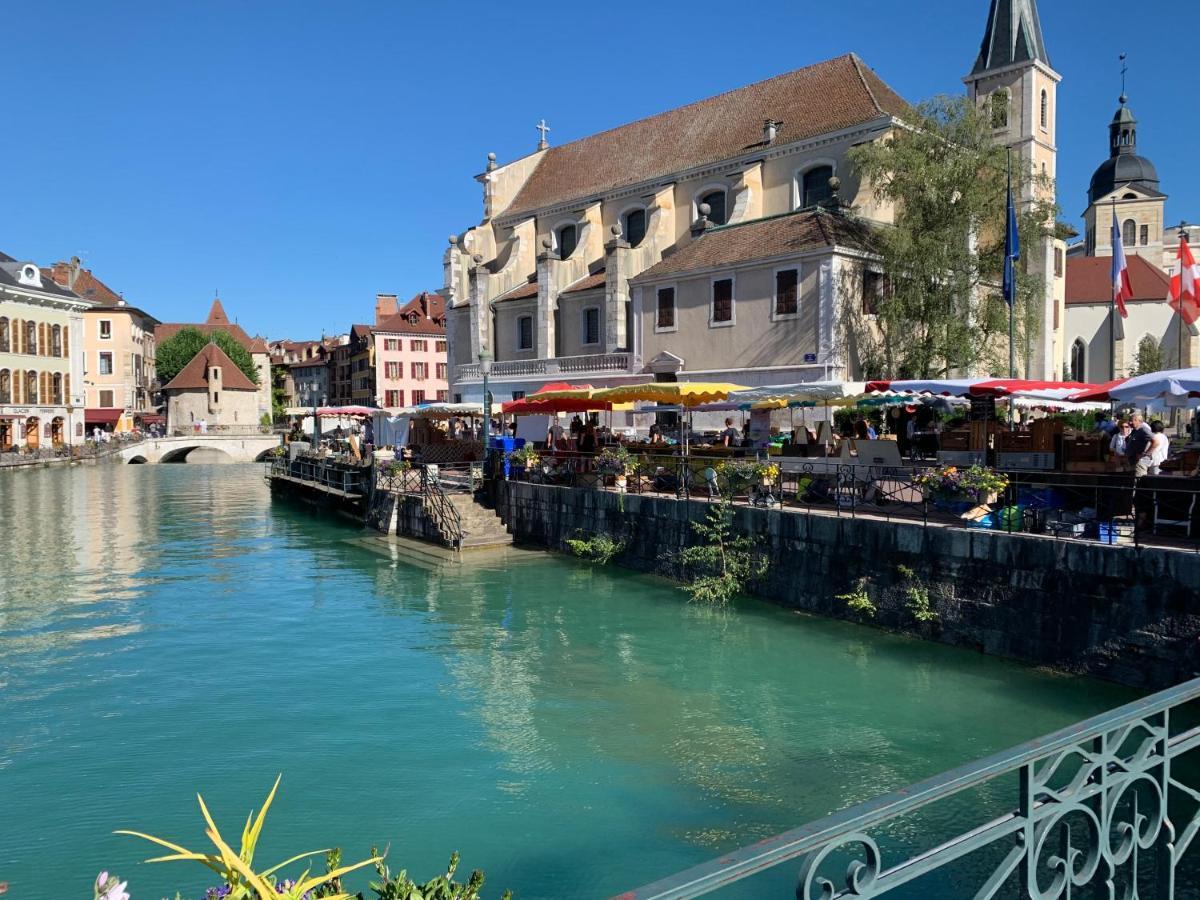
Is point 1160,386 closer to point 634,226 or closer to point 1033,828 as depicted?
point 1033,828

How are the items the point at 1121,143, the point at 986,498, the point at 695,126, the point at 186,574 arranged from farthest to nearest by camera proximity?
the point at 1121,143
the point at 695,126
the point at 186,574
the point at 986,498

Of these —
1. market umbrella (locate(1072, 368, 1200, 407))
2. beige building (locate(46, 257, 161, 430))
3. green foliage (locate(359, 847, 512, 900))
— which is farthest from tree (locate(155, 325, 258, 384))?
green foliage (locate(359, 847, 512, 900))

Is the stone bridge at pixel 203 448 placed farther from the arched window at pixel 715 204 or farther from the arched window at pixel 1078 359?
the arched window at pixel 1078 359

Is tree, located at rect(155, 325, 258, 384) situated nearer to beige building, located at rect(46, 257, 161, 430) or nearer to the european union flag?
beige building, located at rect(46, 257, 161, 430)

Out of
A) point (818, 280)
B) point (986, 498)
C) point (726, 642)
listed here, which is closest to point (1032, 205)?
point (818, 280)

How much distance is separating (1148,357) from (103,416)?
7733cm

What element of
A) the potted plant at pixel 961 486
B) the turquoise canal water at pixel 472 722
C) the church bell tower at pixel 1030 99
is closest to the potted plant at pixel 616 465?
the turquoise canal water at pixel 472 722

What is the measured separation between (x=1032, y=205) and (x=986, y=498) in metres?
20.3

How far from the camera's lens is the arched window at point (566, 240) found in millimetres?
45406

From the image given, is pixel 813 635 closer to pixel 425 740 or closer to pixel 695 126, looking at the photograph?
pixel 425 740

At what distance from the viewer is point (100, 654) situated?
1393 centimetres

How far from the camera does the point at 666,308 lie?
32562mm

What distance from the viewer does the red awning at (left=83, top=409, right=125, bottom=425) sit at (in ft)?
246

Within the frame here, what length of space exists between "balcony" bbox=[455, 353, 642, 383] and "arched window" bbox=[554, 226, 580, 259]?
6701 mm
